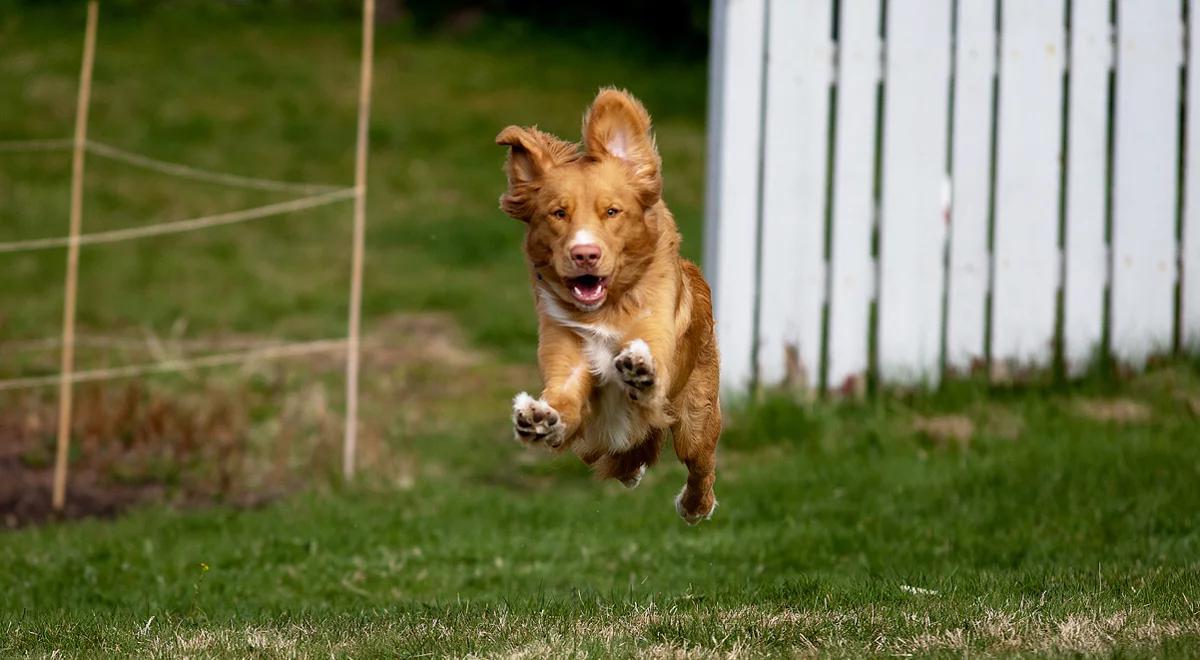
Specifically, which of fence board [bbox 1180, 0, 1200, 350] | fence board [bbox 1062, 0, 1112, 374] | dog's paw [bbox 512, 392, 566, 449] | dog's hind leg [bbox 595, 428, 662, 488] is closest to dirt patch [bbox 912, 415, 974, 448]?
fence board [bbox 1062, 0, 1112, 374]

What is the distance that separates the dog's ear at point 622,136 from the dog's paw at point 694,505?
1166mm

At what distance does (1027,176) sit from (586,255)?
5098 millimetres

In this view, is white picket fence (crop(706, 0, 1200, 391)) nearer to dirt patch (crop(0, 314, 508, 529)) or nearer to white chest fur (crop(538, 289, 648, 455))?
dirt patch (crop(0, 314, 508, 529))

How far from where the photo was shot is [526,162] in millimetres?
4707

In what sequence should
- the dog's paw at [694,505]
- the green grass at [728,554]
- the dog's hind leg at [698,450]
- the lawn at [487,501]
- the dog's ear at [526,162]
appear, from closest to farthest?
the dog's ear at [526,162], the green grass at [728,554], the lawn at [487,501], the dog's hind leg at [698,450], the dog's paw at [694,505]

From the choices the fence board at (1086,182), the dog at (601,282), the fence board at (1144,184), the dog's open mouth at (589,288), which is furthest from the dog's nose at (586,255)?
the fence board at (1144,184)

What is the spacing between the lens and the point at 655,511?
7816mm

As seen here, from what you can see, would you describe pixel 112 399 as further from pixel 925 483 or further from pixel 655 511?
pixel 925 483

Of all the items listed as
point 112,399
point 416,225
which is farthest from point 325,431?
point 416,225

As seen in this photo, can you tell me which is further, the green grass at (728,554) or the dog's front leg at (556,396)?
the green grass at (728,554)

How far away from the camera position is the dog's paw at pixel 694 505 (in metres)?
5.44

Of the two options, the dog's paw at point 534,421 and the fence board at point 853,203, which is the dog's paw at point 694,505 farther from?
the fence board at point 853,203

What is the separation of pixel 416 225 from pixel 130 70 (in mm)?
6863

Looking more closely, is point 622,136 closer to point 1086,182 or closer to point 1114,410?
point 1114,410
